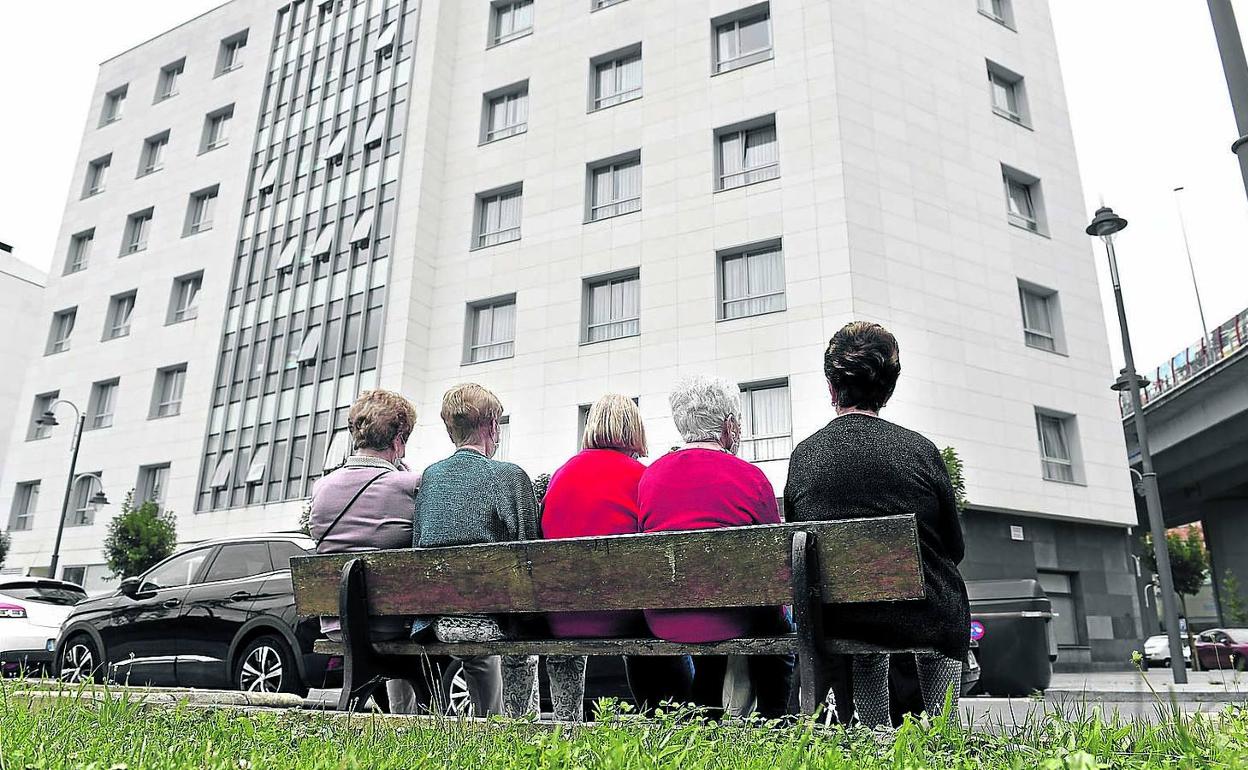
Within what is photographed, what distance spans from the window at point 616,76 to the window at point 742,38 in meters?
2.39

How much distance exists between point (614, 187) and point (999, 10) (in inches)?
511

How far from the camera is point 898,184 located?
74.1ft

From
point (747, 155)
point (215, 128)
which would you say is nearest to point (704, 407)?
point (747, 155)

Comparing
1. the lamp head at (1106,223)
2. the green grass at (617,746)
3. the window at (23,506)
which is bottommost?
the green grass at (617,746)

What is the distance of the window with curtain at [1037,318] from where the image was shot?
77.9 feet

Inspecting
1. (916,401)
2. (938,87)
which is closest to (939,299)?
(916,401)

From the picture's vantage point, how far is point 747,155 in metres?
23.6

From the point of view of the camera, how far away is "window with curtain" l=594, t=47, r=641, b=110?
26.0 m

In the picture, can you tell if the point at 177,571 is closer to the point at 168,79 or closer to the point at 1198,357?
the point at 1198,357

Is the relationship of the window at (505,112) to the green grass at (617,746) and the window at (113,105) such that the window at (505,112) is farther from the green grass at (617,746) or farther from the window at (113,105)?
the green grass at (617,746)

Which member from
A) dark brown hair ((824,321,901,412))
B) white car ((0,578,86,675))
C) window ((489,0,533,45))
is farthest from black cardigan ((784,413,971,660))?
window ((489,0,533,45))

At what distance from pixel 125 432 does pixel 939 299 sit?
84.4ft

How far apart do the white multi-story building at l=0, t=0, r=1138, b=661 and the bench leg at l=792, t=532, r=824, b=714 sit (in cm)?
1694

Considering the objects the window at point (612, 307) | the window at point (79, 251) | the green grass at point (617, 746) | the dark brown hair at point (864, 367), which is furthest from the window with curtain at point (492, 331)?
the green grass at point (617, 746)
